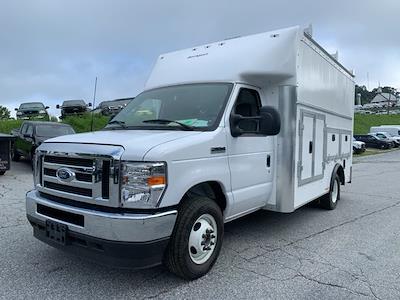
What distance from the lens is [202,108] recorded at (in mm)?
4902

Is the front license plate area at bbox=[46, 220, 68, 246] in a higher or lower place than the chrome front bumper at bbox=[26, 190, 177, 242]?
lower

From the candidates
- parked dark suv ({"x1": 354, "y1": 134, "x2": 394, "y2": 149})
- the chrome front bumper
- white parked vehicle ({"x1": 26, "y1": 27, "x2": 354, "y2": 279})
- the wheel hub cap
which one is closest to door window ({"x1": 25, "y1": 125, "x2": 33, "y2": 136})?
white parked vehicle ({"x1": 26, "y1": 27, "x2": 354, "y2": 279})

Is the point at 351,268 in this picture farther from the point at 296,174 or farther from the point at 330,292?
the point at 296,174

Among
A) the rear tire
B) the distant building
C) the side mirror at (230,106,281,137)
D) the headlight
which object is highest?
the distant building

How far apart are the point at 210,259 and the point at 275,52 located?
288cm

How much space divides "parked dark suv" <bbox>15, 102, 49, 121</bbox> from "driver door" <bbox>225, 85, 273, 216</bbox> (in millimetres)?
23246

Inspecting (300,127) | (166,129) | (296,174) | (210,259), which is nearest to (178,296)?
(210,259)

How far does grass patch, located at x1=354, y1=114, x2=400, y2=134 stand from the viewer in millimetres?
53287

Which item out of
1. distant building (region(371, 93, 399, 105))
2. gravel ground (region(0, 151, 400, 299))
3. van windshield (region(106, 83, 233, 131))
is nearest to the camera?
gravel ground (region(0, 151, 400, 299))

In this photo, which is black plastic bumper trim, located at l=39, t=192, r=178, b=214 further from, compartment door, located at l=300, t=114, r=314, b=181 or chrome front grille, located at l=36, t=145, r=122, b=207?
compartment door, located at l=300, t=114, r=314, b=181

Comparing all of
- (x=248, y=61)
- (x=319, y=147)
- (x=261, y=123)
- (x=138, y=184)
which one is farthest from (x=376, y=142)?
(x=138, y=184)

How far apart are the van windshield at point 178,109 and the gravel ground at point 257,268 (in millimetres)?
1689

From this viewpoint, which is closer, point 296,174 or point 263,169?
point 263,169

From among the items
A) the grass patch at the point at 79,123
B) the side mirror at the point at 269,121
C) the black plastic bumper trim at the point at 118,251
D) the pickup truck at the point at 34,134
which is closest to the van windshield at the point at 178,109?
the side mirror at the point at 269,121
